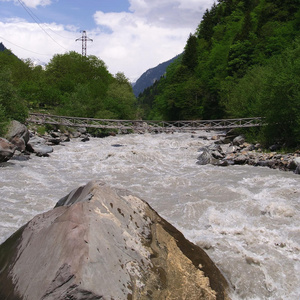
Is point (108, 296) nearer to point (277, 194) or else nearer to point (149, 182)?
point (277, 194)

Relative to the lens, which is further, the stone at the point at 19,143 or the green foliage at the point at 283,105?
the stone at the point at 19,143

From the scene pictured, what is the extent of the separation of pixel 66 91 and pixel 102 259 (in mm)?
46742

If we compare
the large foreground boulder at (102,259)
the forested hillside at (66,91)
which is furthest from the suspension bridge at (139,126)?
the large foreground boulder at (102,259)

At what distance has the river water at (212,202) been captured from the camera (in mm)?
4207

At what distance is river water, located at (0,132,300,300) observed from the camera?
421 cm

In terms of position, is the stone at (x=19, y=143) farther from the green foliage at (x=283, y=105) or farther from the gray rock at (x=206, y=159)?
the green foliage at (x=283, y=105)

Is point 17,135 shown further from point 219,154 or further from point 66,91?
point 66,91

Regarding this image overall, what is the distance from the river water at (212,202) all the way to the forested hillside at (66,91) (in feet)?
18.1

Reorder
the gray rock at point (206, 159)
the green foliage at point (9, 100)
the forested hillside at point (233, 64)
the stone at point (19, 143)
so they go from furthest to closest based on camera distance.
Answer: the forested hillside at point (233, 64), the green foliage at point (9, 100), the stone at point (19, 143), the gray rock at point (206, 159)

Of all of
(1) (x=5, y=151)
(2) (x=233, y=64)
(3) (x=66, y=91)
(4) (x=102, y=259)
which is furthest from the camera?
(3) (x=66, y=91)

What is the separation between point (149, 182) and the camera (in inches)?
395

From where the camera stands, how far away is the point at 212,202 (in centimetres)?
711

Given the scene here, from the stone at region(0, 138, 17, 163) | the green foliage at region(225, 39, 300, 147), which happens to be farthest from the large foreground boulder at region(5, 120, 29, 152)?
the green foliage at region(225, 39, 300, 147)

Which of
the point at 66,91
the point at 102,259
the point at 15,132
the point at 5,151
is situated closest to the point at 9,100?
the point at 15,132
